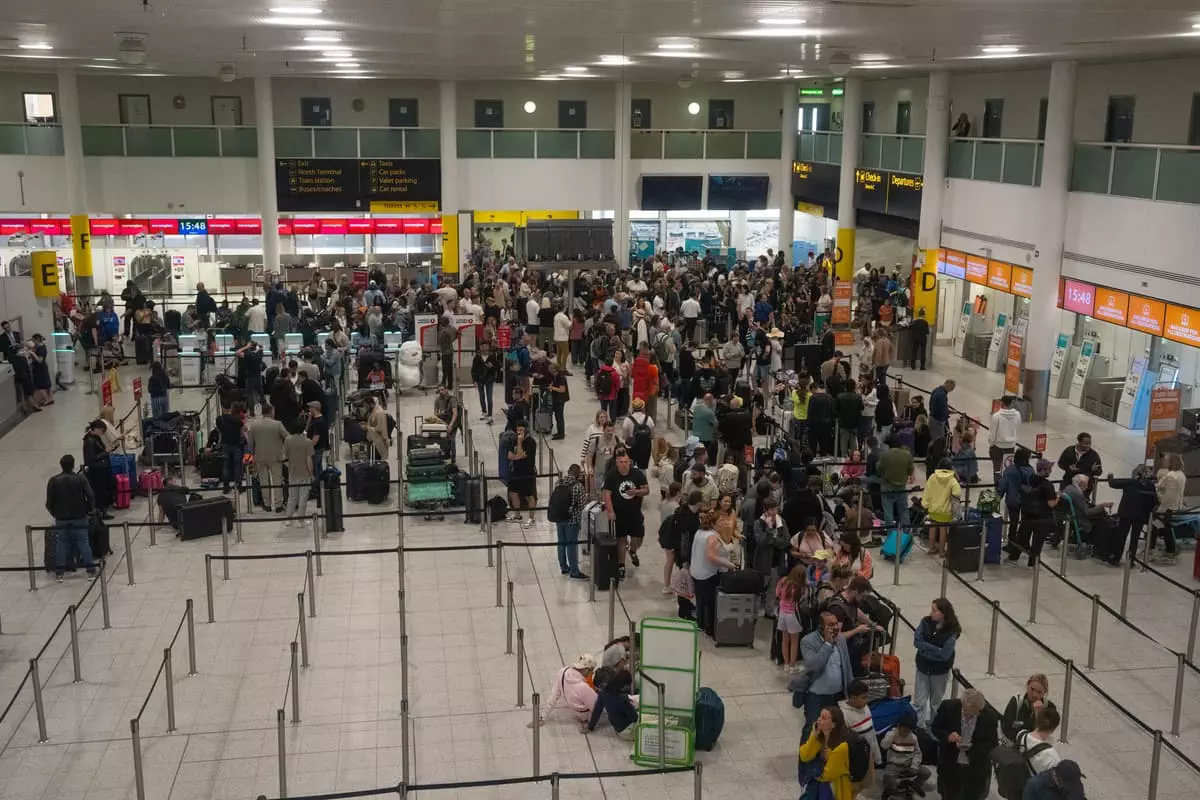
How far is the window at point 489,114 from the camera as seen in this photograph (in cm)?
3956

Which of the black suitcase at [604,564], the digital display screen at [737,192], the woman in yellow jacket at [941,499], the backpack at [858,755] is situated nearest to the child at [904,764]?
the backpack at [858,755]

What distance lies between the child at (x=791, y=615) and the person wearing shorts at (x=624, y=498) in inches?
103

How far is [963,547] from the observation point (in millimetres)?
14945

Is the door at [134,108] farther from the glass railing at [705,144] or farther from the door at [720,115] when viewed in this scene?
the door at [720,115]

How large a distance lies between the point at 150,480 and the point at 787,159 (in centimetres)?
2789

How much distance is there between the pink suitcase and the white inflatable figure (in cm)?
747

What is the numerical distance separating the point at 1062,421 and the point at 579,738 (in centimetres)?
1603

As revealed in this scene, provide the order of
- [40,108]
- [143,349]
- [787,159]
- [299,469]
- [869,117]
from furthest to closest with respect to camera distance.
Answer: [787,159]
[40,108]
[869,117]
[143,349]
[299,469]

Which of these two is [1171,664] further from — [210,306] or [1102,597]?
[210,306]

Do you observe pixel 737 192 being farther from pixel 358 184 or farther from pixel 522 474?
pixel 522 474

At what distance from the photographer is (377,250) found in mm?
39719

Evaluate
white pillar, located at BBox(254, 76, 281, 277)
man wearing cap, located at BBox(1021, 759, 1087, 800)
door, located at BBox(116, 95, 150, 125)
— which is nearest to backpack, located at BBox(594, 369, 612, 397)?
man wearing cap, located at BBox(1021, 759, 1087, 800)

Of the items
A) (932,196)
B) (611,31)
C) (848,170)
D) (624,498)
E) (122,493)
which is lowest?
(122,493)

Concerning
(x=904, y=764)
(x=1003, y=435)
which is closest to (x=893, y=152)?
(x=1003, y=435)
